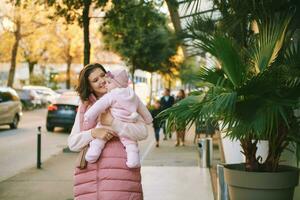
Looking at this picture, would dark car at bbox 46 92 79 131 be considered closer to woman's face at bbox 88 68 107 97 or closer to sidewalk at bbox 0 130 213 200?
sidewalk at bbox 0 130 213 200

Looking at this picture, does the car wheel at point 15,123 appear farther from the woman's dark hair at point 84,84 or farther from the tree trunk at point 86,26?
the woman's dark hair at point 84,84

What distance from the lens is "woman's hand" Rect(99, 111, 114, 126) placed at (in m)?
3.41

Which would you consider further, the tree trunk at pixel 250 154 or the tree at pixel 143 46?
the tree at pixel 143 46

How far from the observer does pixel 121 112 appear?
340 centimetres

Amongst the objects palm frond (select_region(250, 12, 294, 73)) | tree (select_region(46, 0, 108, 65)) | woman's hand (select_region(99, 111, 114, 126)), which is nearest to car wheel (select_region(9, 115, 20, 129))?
tree (select_region(46, 0, 108, 65))

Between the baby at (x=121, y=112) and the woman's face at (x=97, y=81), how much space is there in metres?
0.15

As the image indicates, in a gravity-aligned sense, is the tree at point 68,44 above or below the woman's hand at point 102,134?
above

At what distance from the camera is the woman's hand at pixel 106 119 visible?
3.41 m

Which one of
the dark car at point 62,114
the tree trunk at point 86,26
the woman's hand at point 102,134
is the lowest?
the dark car at point 62,114

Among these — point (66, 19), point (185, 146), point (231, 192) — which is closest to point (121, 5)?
point (66, 19)

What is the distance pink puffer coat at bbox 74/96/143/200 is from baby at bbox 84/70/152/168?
5cm

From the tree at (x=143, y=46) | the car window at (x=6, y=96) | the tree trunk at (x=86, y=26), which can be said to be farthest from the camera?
the tree at (x=143, y=46)

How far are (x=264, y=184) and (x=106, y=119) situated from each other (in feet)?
5.88

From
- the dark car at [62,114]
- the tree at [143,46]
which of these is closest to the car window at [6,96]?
the dark car at [62,114]
